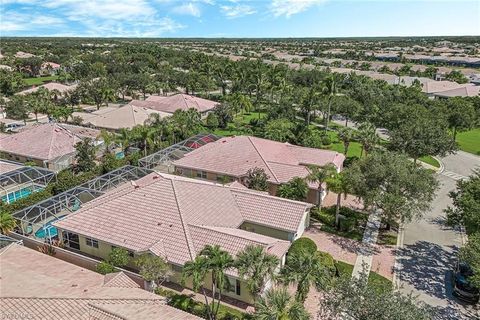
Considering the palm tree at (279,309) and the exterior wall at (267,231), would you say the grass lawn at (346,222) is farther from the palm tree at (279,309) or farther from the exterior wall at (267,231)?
the palm tree at (279,309)

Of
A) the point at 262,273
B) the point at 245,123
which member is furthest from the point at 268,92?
the point at 262,273

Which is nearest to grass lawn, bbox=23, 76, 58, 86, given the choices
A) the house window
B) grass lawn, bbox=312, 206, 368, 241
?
the house window

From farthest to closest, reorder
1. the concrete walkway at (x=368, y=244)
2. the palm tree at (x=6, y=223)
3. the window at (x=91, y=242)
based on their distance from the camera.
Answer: the window at (x=91, y=242), the concrete walkway at (x=368, y=244), the palm tree at (x=6, y=223)

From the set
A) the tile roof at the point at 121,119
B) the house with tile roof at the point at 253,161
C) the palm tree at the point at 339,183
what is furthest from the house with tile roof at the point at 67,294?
the tile roof at the point at 121,119

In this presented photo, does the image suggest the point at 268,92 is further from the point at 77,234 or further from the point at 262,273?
the point at 262,273

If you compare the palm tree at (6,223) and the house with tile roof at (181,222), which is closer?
the house with tile roof at (181,222)

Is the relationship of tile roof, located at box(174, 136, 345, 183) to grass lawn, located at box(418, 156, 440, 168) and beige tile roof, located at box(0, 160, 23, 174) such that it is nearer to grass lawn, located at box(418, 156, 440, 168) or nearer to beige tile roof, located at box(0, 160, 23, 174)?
grass lawn, located at box(418, 156, 440, 168)

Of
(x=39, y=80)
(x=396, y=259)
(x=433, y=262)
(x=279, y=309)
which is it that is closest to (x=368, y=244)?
(x=396, y=259)

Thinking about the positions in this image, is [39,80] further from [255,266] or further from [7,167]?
[255,266]

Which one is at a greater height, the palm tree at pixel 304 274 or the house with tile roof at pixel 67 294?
the palm tree at pixel 304 274
